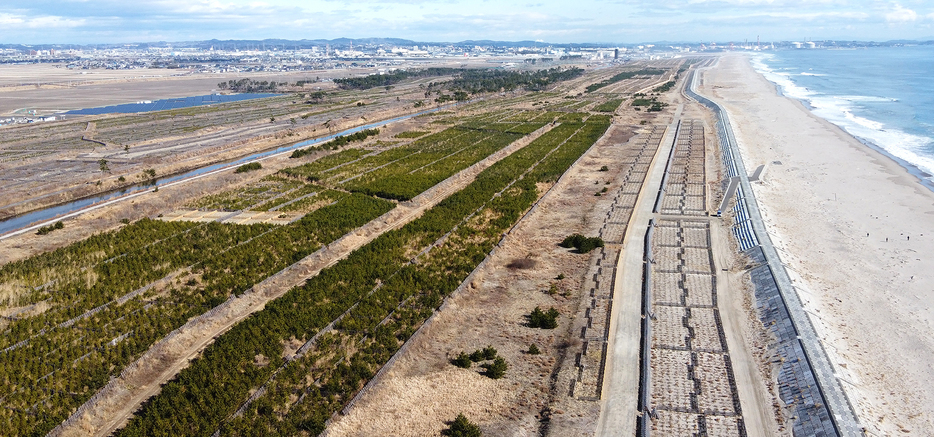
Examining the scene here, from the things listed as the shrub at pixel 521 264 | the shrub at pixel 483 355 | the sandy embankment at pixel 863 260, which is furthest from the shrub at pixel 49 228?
the sandy embankment at pixel 863 260

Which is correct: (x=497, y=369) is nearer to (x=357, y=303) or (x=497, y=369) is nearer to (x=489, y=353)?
(x=489, y=353)

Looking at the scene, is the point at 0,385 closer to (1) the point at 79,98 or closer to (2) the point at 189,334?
(2) the point at 189,334

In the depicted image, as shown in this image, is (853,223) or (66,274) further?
(853,223)

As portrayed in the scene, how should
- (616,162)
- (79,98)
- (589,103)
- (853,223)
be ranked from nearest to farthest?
(853,223) → (616,162) → (589,103) → (79,98)

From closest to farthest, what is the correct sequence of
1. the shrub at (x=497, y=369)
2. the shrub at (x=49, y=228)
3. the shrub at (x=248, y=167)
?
the shrub at (x=497, y=369)
the shrub at (x=49, y=228)
the shrub at (x=248, y=167)

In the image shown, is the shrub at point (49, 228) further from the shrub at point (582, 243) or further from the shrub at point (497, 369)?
the shrub at point (582, 243)

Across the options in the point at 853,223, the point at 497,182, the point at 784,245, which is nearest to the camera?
the point at 784,245

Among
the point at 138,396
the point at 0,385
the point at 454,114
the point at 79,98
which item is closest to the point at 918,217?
the point at 138,396
